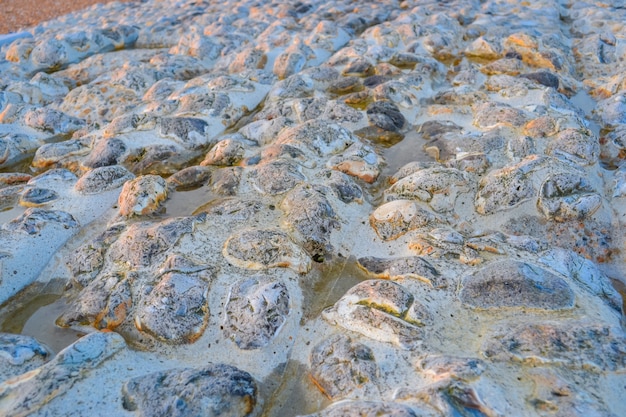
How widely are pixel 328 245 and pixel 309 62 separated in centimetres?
303

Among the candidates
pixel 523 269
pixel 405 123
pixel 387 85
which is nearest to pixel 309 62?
pixel 387 85

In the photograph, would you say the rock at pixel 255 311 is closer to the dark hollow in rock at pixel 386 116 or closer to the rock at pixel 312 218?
the rock at pixel 312 218

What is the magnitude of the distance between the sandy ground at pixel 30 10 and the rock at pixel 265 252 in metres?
7.58

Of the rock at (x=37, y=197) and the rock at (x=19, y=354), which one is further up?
the rock at (x=37, y=197)

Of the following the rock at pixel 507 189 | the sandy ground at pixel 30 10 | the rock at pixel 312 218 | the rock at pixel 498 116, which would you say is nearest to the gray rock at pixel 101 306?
the rock at pixel 312 218

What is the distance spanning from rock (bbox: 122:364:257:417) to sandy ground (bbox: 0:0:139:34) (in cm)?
815

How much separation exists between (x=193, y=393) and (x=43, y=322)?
3.45ft

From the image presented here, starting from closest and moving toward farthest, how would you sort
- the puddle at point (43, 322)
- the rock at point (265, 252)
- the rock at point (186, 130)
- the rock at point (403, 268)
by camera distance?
1. the puddle at point (43, 322)
2. the rock at point (403, 268)
3. the rock at point (265, 252)
4. the rock at point (186, 130)

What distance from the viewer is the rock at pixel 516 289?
2102 millimetres

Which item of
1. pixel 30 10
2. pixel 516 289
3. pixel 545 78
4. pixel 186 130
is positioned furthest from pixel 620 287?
pixel 30 10

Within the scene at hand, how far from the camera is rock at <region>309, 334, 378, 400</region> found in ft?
6.08

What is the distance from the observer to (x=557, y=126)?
3418mm

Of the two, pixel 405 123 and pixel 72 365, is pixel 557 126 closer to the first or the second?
pixel 405 123

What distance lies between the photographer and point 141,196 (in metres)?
2.94
